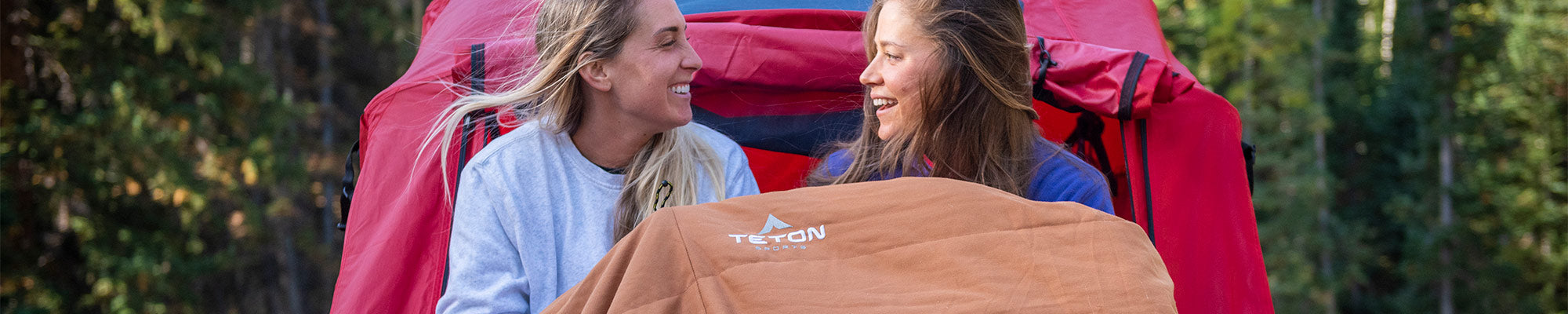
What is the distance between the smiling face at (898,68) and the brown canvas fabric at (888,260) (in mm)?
639

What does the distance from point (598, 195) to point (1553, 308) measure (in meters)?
13.3

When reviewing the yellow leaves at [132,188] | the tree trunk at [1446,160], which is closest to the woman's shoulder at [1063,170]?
the yellow leaves at [132,188]

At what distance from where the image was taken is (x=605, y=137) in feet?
7.53

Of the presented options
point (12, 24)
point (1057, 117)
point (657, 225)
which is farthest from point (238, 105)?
point (657, 225)

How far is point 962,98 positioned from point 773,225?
77cm

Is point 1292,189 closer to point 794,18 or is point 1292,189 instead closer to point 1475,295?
point 1475,295

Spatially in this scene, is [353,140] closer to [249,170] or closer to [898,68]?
[249,170]

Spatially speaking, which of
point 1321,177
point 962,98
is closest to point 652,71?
point 962,98

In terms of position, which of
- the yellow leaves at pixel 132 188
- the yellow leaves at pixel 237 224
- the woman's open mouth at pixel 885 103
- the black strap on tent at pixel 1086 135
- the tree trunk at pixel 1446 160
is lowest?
the tree trunk at pixel 1446 160

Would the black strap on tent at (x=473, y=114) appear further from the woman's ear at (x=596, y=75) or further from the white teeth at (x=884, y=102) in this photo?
the white teeth at (x=884, y=102)

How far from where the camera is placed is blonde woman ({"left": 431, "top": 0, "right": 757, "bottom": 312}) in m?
2.11

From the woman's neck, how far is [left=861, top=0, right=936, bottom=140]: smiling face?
481mm

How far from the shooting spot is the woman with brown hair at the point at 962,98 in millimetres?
2240

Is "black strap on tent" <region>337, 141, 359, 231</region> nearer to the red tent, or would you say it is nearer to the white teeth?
the red tent
